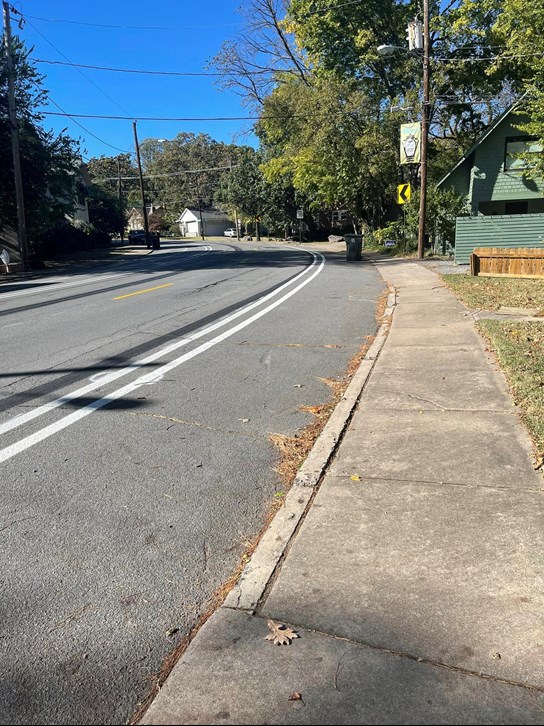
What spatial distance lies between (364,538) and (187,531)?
1060 millimetres

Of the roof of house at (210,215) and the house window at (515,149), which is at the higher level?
the roof of house at (210,215)

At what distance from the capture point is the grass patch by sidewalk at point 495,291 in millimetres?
11039

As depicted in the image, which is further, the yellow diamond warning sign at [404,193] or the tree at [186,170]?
the tree at [186,170]

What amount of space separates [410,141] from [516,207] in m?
9.03

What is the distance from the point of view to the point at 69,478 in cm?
405

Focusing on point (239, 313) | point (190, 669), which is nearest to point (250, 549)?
point (190, 669)

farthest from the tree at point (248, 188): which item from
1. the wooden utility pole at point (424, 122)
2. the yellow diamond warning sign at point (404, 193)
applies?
the wooden utility pole at point (424, 122)

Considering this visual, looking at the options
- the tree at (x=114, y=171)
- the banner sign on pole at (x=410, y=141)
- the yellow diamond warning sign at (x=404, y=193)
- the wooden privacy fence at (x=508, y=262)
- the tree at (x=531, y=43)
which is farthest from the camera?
the tree at (x=114, y=171)

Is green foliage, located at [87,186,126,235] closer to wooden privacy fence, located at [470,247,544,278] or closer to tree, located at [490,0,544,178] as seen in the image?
tree, located at [490,0,544,178]

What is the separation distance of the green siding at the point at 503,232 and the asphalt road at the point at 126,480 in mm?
13767

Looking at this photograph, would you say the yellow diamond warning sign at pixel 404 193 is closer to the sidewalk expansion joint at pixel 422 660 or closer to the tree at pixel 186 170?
the sidewalk expansion joint at pixel 422 660

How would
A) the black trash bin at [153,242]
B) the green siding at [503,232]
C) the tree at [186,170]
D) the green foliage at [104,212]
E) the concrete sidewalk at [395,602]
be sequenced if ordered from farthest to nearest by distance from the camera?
the tree at [186,170] → the green foliage at [104,212] → the black trash bin at [153,242] → the green siding at [503,232] → the concrete sidewalk at [395,602]

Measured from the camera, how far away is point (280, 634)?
2439mm

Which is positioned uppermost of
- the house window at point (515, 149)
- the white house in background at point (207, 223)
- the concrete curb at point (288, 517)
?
the white house in background at point (207, 223)
